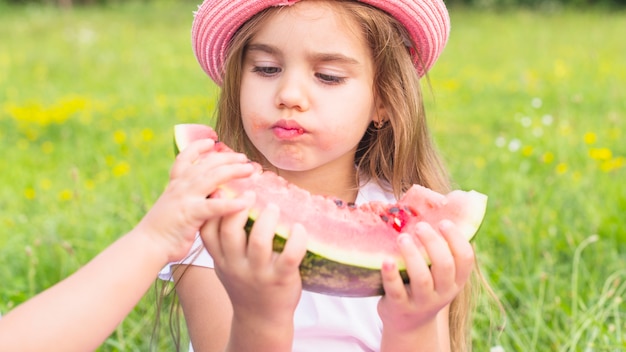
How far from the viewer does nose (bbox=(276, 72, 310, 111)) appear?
6.06ft

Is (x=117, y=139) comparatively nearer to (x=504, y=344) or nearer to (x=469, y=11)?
(x=504, y=344)

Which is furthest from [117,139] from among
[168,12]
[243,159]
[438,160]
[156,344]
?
[168,12]

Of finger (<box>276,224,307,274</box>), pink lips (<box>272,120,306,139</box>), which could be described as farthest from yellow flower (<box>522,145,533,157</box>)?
finger (<box>276,224,307,274</box>)

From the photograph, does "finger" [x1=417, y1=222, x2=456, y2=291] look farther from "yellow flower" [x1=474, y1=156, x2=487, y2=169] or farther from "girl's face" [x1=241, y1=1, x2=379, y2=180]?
"yellow flower" [x1=474, y1=156, x2=487, y2=169]

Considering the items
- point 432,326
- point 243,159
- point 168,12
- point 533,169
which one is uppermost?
point 243,159

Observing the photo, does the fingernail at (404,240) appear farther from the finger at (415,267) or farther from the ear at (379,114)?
the ear at (379,114)

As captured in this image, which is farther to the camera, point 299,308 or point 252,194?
point 299,308

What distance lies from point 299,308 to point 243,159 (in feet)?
1.95

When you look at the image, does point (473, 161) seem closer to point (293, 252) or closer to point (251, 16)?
point (251, 16)

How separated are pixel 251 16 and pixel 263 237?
744 millimetres

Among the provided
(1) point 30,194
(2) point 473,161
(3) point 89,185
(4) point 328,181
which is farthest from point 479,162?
(1) point 30,194

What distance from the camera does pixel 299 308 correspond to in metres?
2.05

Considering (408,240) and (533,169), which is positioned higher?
(408,240)

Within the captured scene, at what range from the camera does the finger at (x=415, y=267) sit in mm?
1526
